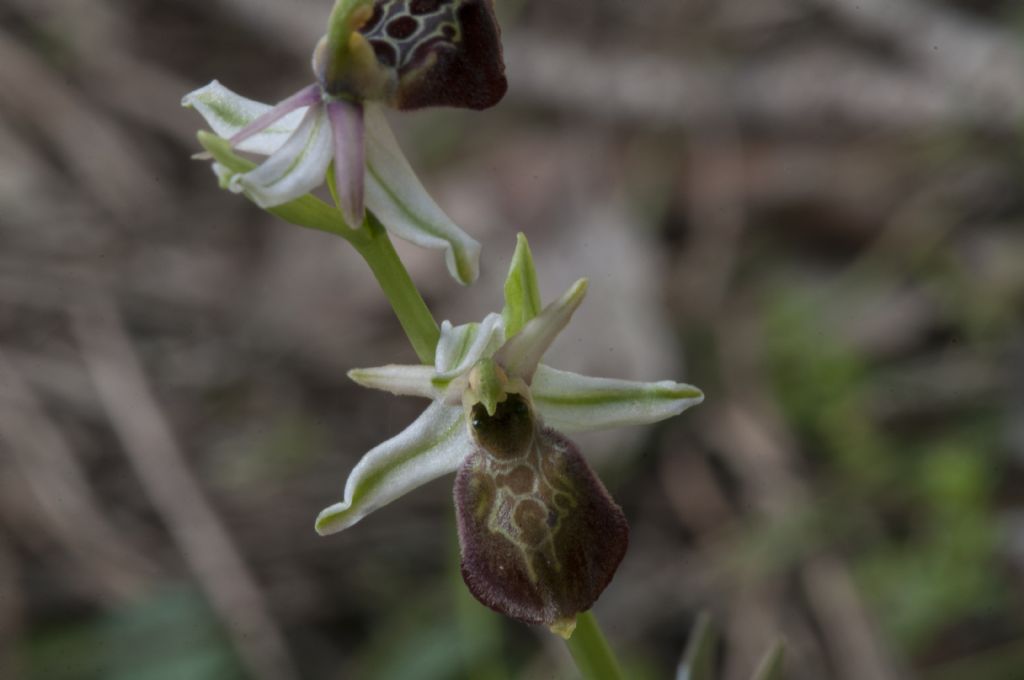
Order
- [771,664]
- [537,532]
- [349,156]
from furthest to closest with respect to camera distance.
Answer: [771,664] → [537,532] → [349,156]

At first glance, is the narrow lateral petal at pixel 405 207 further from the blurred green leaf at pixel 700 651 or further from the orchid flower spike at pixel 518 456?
the blurred green leaf at pixel 700 651

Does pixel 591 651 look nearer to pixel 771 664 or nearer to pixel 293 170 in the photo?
pixel 771 664

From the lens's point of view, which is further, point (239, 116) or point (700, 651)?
Answer: point (700, 651)

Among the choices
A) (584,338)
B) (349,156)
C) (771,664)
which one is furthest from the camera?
(584,338)

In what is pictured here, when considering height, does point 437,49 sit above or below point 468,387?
above

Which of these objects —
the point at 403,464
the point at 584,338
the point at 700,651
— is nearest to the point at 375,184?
the point at 403,464

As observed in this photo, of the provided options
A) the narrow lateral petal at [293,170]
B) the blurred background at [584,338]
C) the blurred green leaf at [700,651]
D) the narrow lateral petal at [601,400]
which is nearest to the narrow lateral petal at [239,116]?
the narrow lateral petal at [293,170]

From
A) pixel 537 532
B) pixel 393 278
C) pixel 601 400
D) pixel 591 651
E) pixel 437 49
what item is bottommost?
pixel 591 651
